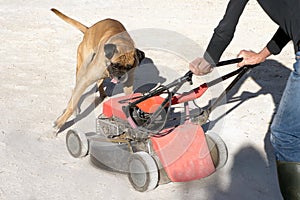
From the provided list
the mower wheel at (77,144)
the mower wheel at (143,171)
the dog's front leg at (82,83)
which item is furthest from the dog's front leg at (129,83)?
the mower wheel at (143,171)

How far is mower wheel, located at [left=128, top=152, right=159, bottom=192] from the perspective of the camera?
3.21 metres

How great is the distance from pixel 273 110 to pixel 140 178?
81.4 inches

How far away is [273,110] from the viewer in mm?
4848

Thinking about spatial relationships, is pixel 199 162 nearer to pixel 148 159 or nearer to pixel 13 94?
pixel 148 159

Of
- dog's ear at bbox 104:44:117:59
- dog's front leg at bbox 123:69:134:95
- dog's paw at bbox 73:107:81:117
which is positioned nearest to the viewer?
dog's ear at bbox 104:44:117:59

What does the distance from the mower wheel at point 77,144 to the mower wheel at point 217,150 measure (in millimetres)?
975

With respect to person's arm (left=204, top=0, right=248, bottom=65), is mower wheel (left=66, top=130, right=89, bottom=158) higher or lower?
lower

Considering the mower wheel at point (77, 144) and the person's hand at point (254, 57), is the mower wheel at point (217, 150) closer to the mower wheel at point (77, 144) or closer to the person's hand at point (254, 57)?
the person's hand at point (254, 57)

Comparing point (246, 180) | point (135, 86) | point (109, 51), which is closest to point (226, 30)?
point (246, 180)

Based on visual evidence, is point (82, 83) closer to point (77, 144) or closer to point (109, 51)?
point (109, 51)

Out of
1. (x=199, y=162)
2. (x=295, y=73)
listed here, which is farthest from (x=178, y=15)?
(x=295, y=73)

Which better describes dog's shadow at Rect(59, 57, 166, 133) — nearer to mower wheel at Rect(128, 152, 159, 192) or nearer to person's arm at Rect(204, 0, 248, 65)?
mower wheel at Rect(128, 152, 159, 192)

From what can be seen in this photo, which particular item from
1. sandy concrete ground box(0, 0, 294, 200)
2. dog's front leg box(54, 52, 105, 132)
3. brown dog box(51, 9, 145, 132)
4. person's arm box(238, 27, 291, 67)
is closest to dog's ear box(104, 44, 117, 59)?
brown dog box(51, 9, 145, 132)

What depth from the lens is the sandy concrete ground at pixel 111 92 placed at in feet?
11.4
